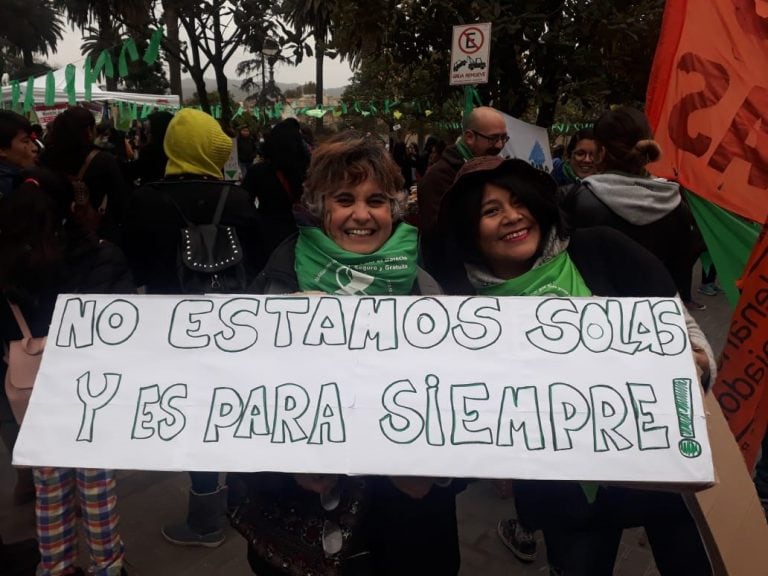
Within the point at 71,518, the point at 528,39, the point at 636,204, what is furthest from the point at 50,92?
the point at 636,204

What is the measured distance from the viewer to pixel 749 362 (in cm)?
203

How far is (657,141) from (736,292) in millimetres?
673

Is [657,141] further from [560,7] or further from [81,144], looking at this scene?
[81,144]

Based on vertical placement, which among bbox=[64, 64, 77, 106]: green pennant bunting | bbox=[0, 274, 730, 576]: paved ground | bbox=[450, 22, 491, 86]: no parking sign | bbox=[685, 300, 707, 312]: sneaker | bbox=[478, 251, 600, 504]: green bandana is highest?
bbox=[450, 22, 491, 86]: no parking sign

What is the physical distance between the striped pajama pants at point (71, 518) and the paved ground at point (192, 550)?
37 centimetres

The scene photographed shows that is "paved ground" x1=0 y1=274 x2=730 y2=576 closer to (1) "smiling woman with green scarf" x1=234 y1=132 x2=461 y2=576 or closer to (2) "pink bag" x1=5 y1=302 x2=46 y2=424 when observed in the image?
(2) "pink bag" x1=5 y1=302 x2=46 y2=424

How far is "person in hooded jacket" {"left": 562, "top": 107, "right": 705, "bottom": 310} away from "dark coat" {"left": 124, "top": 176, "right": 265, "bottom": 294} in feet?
4.73

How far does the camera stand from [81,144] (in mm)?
3492

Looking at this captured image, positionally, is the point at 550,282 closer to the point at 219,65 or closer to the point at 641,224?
the point at 641,224

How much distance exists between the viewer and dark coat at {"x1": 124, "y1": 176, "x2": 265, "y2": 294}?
2.62 m

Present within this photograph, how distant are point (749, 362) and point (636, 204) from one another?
0.73 metres

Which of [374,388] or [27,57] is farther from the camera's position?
[27,57]

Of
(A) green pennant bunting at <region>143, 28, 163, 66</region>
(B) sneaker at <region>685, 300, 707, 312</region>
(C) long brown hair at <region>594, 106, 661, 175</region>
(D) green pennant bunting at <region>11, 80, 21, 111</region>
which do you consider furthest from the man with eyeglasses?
(D) green pennant bunting at <region>11, 80, 21, 111</region>

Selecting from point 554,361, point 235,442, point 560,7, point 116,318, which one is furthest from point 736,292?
point 560,7
